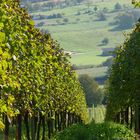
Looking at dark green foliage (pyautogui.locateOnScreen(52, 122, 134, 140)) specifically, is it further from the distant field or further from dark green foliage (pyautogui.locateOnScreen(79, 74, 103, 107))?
dark green foliage (pyautogui.locateOnScreen(79, 74, 103, 107))

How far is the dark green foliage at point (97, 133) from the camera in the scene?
23.3 m

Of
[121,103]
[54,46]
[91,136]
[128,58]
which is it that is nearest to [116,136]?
[91,136]

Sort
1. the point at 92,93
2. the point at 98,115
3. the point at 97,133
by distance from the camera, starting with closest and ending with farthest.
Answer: the point at 97,133 < the point at 98,115 < the point at 92,93

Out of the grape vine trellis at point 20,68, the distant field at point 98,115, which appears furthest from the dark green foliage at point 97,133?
the distant field at point 98,115

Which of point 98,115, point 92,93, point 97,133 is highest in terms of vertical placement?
point 97,133

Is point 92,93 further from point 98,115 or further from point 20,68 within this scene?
point 20,68

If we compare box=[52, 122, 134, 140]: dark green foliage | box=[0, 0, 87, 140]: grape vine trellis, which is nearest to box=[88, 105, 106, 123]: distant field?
box=[0, 0, 87, 140]: grape vine trellis

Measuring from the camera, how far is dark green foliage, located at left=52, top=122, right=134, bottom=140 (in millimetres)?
23266

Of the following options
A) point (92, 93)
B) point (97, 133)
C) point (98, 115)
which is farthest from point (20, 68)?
point (92, 93)

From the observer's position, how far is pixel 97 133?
2427cm

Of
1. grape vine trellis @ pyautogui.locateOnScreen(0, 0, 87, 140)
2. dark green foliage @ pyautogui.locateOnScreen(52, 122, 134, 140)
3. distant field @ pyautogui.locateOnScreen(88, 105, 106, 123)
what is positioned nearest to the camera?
grape vine trellis @ pyautogui.locateOnScreen(0, 0, 87, 140)

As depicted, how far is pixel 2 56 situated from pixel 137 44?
1812 centimetres

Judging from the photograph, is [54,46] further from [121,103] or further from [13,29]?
[13,29]

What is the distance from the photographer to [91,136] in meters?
24.0
